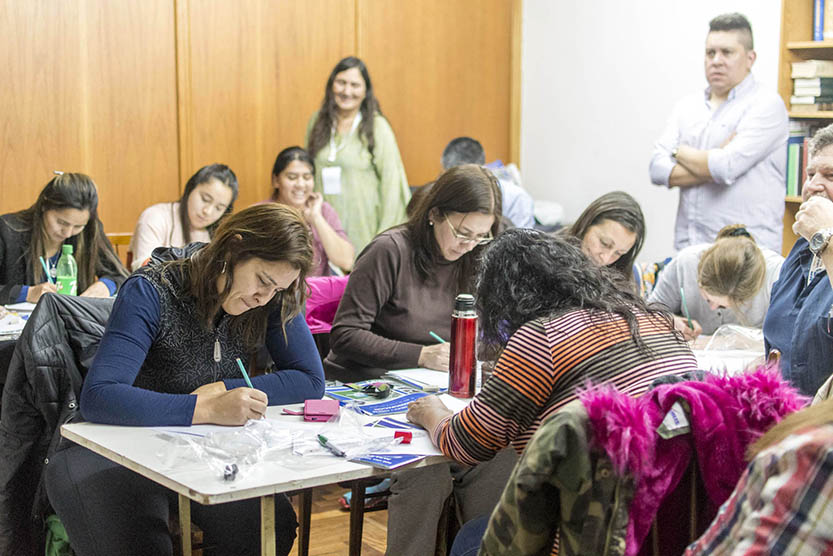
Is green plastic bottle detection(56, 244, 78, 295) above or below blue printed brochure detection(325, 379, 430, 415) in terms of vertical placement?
above

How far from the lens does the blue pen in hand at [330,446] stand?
1957mm

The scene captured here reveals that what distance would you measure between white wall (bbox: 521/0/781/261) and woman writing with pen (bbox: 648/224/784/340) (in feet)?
6.37

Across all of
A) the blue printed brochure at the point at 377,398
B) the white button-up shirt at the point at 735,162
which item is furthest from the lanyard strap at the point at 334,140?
the blue printed brochure at the point at 377,398

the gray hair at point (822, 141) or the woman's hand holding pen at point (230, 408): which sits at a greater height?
the gray hair at point (822, 141)

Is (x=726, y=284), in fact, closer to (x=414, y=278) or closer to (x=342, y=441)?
(x=414, y=278)

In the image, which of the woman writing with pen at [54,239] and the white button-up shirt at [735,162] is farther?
the white button-up shirt at [735,162]

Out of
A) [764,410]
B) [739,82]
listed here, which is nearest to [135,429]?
[764,410]

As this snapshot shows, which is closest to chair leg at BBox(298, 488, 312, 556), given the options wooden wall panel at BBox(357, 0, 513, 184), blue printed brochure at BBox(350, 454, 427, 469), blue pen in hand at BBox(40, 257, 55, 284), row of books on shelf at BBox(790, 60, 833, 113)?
blue printed brochure at BBox(350, 454, 427, 469)

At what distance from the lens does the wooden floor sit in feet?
10.3

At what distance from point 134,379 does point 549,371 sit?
38.0 inches

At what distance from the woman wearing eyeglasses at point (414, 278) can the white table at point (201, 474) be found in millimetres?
850

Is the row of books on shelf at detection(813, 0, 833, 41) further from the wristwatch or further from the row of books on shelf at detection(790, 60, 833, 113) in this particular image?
the wristwatch

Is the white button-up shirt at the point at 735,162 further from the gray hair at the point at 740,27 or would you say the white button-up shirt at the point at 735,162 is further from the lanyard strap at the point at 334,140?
the lanyard strap at the point at 334,140

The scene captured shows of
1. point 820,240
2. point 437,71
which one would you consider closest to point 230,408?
point 820,240
